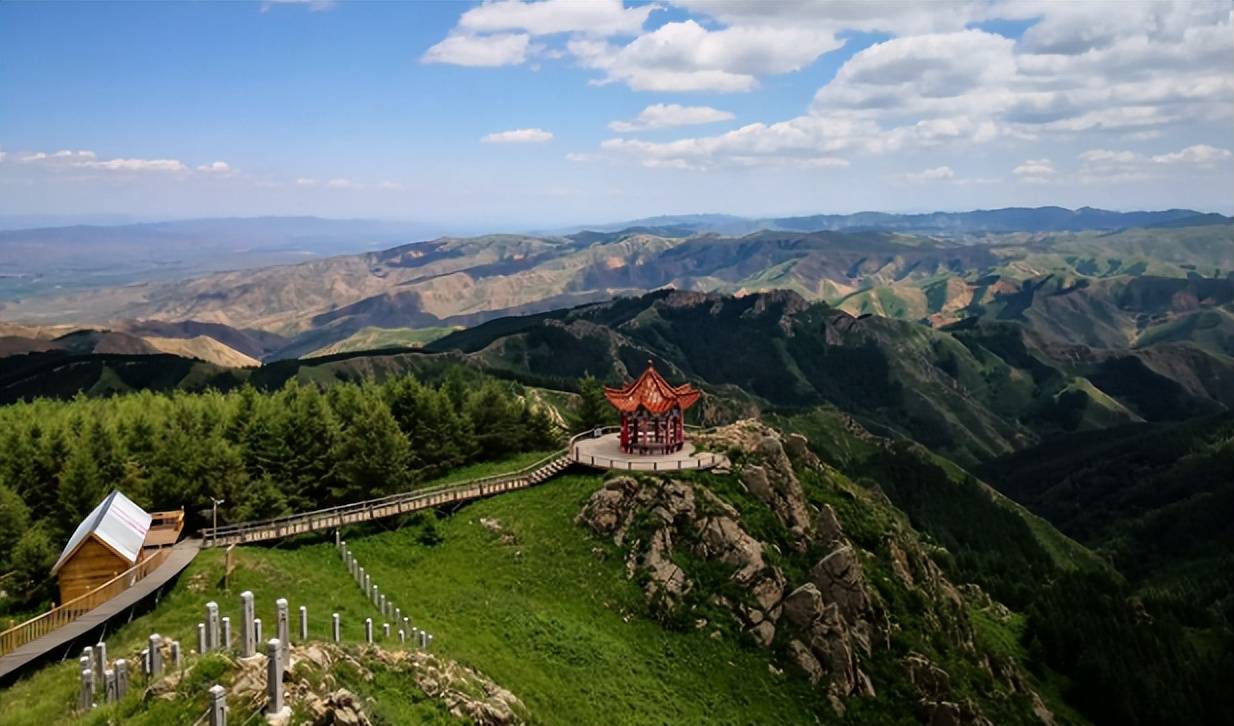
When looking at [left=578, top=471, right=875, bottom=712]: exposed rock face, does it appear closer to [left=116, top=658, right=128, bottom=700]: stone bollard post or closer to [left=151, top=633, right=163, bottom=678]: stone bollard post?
[left=151, top=633, right=163, bottom=678]: stone bollard post

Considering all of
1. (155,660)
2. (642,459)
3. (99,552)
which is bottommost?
(642,459)

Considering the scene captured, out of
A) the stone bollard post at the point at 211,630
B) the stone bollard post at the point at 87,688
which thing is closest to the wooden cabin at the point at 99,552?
the stone bollard post at the point at 211,630

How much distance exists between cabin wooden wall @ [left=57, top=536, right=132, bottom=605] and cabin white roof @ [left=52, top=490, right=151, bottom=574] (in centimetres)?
28

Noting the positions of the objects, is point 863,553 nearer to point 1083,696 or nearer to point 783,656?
point 783,656

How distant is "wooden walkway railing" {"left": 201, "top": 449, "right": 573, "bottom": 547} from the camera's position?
46938mm

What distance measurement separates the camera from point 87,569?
38.3m

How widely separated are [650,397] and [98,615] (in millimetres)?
39857

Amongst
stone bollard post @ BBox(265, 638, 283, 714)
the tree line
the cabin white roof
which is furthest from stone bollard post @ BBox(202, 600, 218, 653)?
the tree line

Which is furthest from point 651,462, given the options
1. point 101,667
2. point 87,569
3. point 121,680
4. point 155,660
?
point 121,680

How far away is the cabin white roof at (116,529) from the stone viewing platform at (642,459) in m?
29.2

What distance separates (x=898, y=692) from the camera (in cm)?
4938

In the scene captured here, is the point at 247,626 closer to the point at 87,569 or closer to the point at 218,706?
the point at 218,706

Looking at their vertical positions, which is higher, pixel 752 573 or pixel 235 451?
pixel 235 451

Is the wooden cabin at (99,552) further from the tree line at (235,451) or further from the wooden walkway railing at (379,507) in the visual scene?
the wooden walkway railing at (379,507)
